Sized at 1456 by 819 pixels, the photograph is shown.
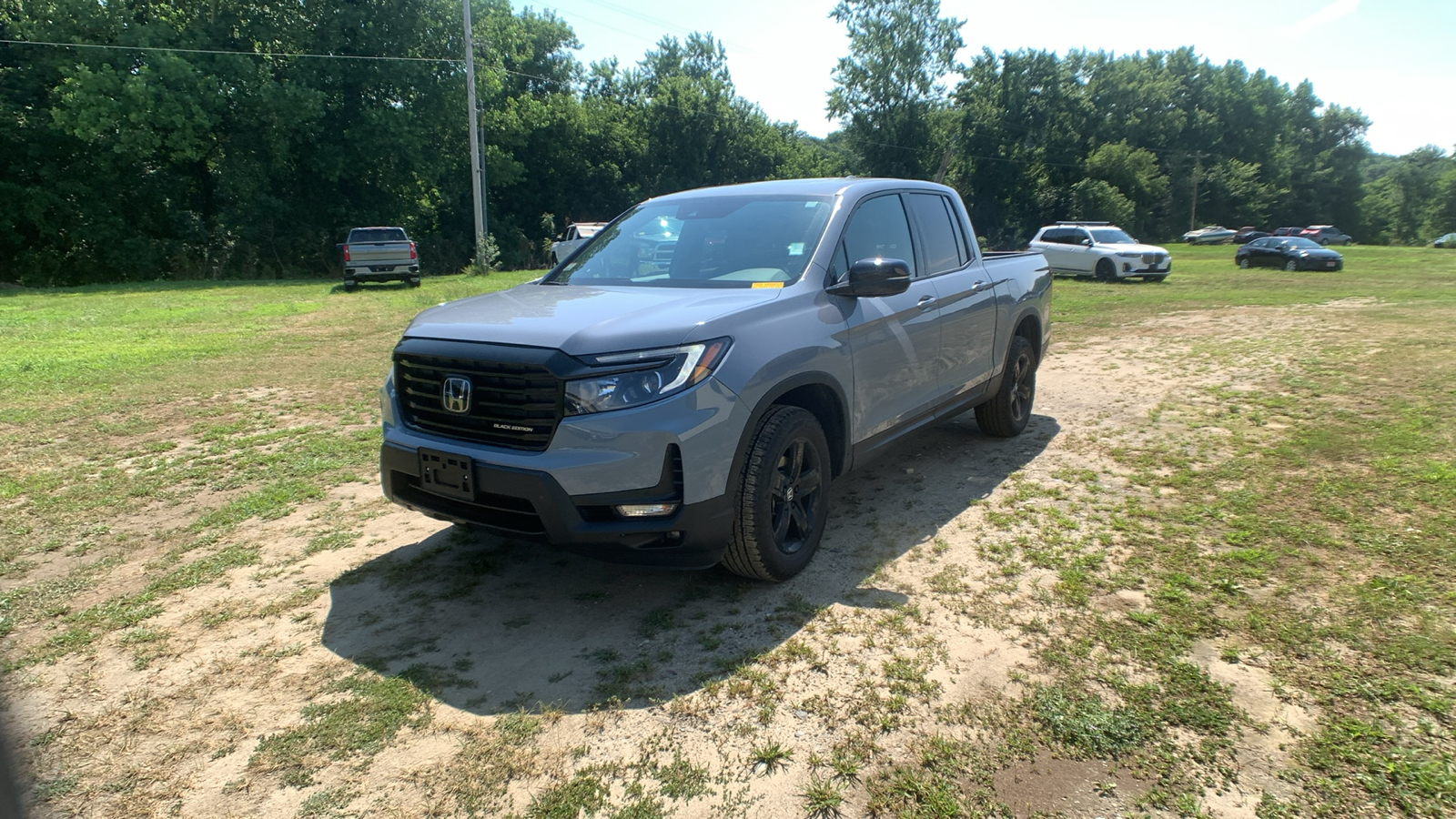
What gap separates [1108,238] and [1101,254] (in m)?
1.28

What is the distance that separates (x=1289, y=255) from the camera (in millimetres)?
28797

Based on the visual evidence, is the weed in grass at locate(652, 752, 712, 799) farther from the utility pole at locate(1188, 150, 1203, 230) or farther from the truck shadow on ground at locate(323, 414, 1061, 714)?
the utility pole at locate(1188, 150, 1203, 230)

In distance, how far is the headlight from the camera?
3.39 m

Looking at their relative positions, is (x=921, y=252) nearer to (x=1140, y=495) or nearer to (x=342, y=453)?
(x=1140, y=495)

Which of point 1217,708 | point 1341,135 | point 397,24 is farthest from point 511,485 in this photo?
point 1341,135

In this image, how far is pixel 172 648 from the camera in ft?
11.3

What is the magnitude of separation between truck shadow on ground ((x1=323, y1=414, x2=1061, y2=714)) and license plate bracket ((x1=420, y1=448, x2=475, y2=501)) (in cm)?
58

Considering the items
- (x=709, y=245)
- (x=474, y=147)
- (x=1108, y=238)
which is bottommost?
(x=709, y=245)

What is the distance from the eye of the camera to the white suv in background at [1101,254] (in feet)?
75.9

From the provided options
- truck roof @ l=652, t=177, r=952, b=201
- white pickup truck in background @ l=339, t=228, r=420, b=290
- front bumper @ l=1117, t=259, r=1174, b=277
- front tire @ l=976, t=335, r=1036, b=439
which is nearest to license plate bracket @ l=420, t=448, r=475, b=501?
truck roof @ l=652, t=177, r=952, b=201

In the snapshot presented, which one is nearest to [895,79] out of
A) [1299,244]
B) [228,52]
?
[1299,244]

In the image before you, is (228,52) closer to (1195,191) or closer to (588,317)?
(588,317)

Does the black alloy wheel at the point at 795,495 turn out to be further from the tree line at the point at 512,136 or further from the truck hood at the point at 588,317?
the tree line at the point at 512,136

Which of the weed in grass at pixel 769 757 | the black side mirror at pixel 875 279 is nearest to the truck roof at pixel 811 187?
the black side mirror at pixel 875 279
